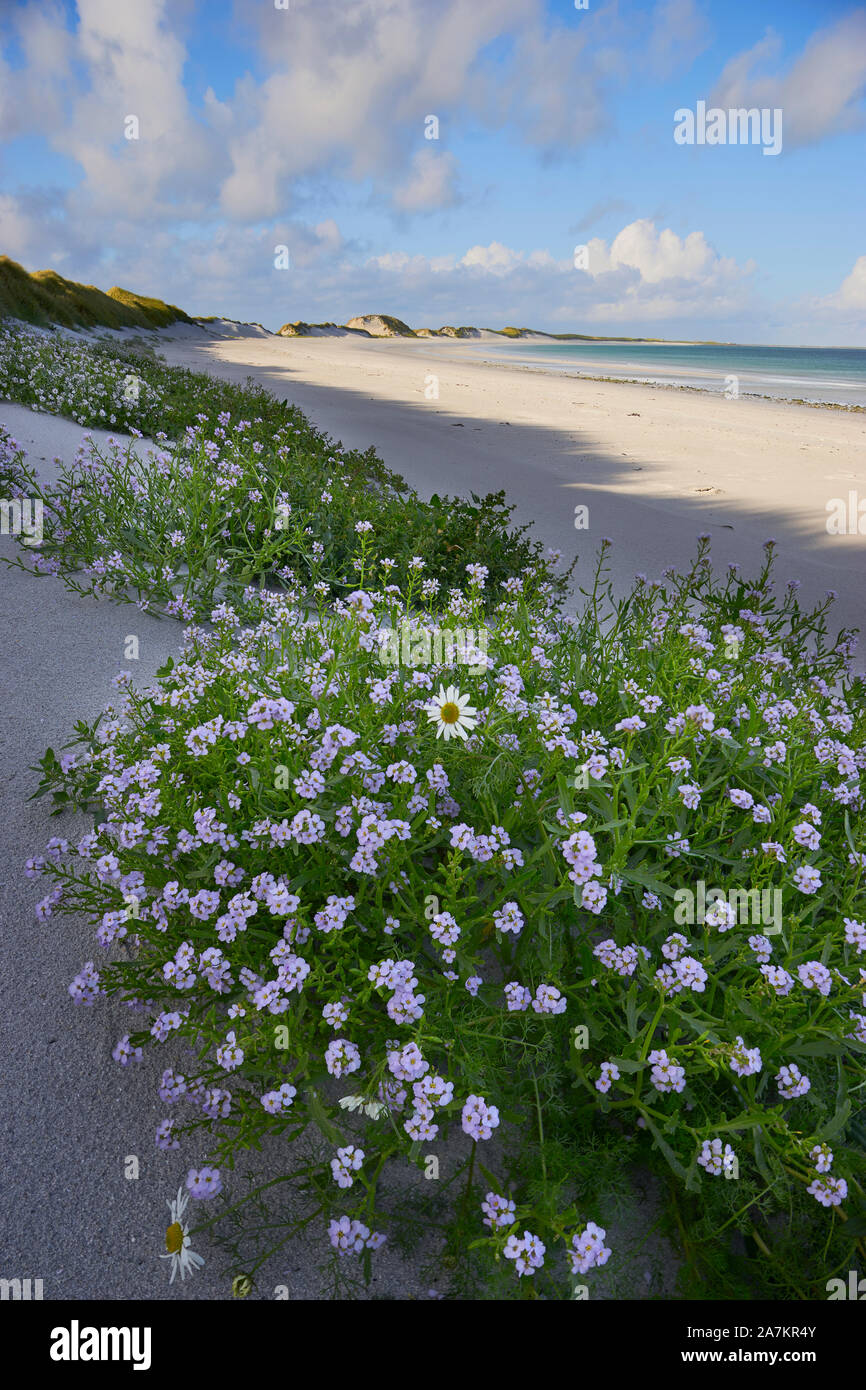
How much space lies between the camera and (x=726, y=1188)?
1.82m

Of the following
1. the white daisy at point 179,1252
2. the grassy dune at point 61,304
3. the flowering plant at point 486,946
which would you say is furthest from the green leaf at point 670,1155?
the grassy dune at point 61,304

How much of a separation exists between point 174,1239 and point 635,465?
10.3 metres

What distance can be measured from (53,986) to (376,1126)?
1.26m

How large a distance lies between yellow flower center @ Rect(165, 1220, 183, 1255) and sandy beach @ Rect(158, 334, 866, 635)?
16.8ft

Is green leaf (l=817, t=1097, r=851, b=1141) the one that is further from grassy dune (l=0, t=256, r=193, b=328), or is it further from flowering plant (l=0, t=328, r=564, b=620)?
grassy dune (l=0, t=256, r=193, b=328)

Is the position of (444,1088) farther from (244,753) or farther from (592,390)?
(592,390)

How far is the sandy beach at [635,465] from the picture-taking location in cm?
675

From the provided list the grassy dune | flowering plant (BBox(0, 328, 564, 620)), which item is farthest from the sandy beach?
the grassy dune

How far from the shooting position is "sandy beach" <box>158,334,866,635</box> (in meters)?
6.75

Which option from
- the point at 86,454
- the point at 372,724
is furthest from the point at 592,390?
the point at 372,724

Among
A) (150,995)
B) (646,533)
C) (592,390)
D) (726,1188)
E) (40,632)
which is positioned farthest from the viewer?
(592,390)

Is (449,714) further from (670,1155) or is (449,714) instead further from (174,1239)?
(174,1239)

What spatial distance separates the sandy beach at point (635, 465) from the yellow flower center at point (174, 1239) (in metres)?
5.12
